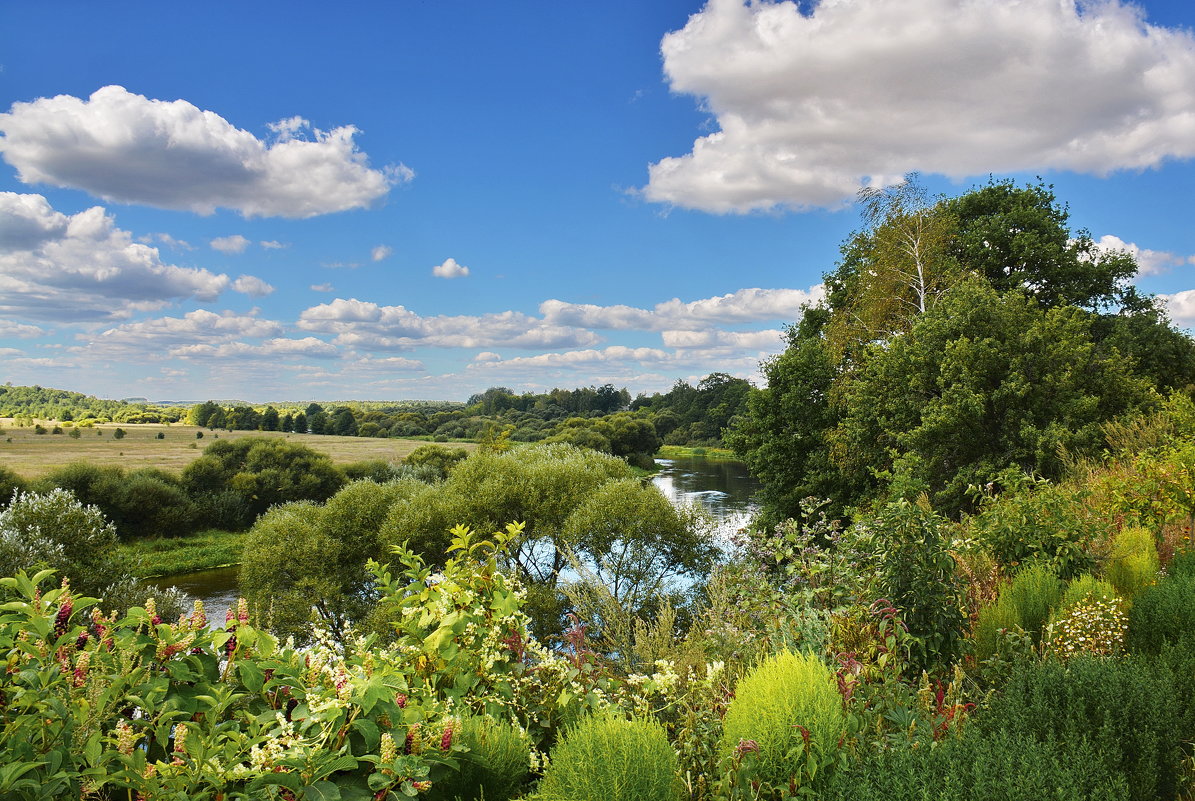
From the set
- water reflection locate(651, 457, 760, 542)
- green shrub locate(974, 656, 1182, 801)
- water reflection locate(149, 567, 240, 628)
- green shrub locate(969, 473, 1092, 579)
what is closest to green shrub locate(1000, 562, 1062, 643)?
green shrub locate(969, 473, 1092, 579)

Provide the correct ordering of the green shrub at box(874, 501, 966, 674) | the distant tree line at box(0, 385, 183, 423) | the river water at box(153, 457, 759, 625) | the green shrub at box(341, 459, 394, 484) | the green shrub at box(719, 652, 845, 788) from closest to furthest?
the green shrub at box(719, 652, 845, 788)
the green shrub at box(874, 501, 966, 674)
the river water at box(153, 457, 759, 625)
the green shrub at box(341, 459, 394, 484)
the distant tree line at box(0, 385, 183, 423)

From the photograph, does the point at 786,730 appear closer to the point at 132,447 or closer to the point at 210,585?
the point at 210,585

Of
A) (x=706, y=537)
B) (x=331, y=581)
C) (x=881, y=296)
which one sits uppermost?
(x=881, y=296)

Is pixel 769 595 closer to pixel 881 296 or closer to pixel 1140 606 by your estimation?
pixel 1140 606

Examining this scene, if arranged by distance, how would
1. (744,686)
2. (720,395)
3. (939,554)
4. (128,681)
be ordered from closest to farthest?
Answer: (128,681) → (744,686) → (939,554) → (720,395)

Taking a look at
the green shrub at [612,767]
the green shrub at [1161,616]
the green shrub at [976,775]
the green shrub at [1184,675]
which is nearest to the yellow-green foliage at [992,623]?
the green shrub at [1161,616]

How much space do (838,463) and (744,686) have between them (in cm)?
1615

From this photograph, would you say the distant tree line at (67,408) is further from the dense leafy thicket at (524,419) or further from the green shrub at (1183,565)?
the green shrub at (1183,565)

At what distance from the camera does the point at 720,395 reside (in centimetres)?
7631

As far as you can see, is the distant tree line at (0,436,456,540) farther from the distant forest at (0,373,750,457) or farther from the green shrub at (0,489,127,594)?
the green shrub at (0,489,127,594)

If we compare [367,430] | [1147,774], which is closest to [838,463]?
[1147,774]

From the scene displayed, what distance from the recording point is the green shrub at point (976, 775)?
1790mm

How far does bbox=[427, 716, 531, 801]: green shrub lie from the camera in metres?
2.13

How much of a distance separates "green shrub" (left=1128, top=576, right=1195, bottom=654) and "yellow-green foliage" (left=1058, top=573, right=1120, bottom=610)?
0.17 m
